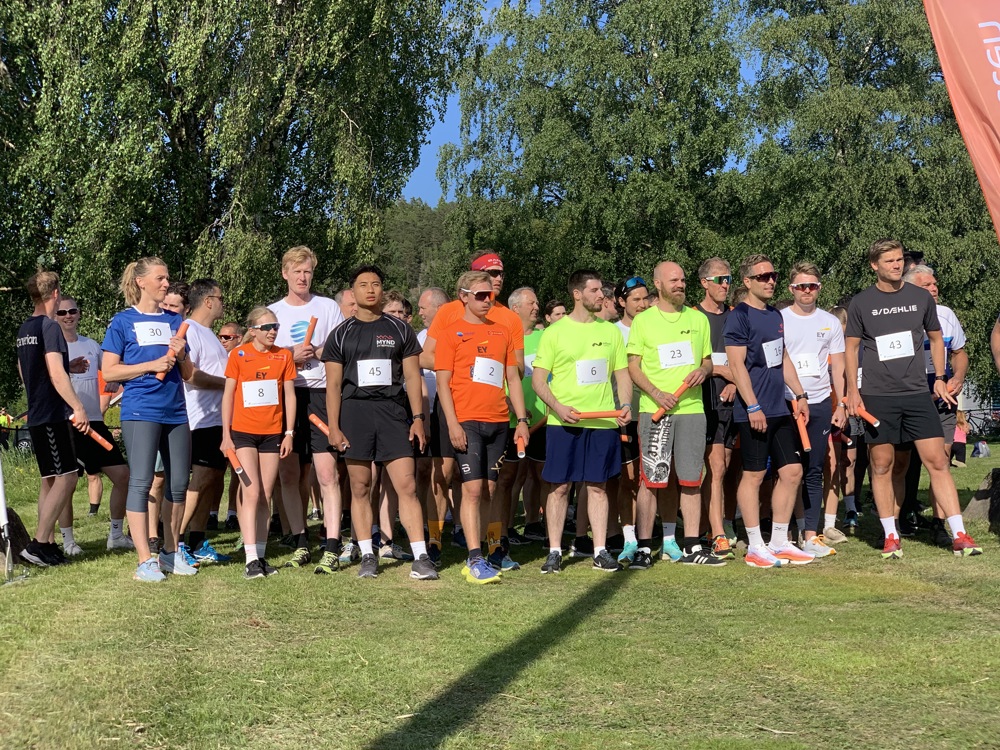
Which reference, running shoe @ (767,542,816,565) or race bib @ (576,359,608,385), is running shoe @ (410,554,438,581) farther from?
running shoe @ (767,542,816,565)

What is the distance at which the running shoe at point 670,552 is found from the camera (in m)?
7.61

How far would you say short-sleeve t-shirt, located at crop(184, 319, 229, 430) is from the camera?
782cm

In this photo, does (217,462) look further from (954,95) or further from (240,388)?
(954,95)

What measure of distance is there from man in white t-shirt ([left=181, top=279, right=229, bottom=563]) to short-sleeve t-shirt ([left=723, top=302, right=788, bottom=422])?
147 inches

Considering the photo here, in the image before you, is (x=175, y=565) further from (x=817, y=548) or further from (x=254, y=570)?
(x=817, y=548)

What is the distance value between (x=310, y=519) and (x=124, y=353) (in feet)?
14.1

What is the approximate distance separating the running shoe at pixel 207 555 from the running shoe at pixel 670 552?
3274 millimetres

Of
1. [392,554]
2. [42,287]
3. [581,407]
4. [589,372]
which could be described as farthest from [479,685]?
[42,287]

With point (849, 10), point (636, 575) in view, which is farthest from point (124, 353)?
point (849, 10)

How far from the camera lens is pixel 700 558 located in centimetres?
737

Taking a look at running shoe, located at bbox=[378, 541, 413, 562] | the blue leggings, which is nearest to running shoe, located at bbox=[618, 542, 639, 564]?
running shoe, located at bbox=[378, 541, 413, 562]

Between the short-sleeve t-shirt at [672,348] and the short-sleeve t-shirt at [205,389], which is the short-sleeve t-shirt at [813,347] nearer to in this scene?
the short-sleeve t-shirt at [672,348]

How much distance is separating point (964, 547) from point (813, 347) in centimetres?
176

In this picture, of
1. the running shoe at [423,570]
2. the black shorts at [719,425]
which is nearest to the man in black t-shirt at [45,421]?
the running shoe at [423,570]
